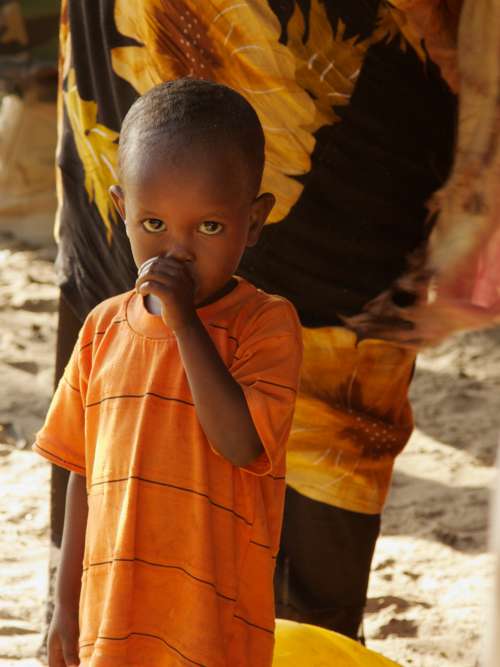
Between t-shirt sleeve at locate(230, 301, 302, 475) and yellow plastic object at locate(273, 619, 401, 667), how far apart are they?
58 cm

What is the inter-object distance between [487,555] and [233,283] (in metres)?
1.88

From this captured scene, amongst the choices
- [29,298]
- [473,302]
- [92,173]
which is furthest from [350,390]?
[29,298]

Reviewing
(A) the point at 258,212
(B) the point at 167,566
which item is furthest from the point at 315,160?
(B) the point at 167,566

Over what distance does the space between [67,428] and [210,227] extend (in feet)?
1.26

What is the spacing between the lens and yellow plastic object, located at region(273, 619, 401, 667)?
2.03 meters

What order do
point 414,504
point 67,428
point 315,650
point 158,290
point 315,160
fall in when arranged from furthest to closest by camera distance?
point 414,504
point 315,160
point 315,650
point 67,428
point 158,290

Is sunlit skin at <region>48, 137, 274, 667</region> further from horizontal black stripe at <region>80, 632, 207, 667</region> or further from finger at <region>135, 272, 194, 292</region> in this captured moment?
horizontal black stripe at <region>80, 632, 207, 667</region>

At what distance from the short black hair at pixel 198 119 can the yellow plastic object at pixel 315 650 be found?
2.84ft

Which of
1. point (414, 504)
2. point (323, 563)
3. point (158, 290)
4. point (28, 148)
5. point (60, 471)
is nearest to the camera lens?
point (158, 290)

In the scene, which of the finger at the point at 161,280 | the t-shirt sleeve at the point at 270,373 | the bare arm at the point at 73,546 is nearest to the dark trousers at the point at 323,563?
the bare arm at the point at 73,546

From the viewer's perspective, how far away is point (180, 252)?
1.45 m

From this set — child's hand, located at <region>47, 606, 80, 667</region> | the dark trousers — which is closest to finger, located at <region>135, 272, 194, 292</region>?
child's hand, located at <region>47, 606, 80, 667</region>

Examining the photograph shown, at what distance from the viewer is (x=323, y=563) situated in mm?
2381

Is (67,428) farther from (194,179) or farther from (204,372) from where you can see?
(194,179)
